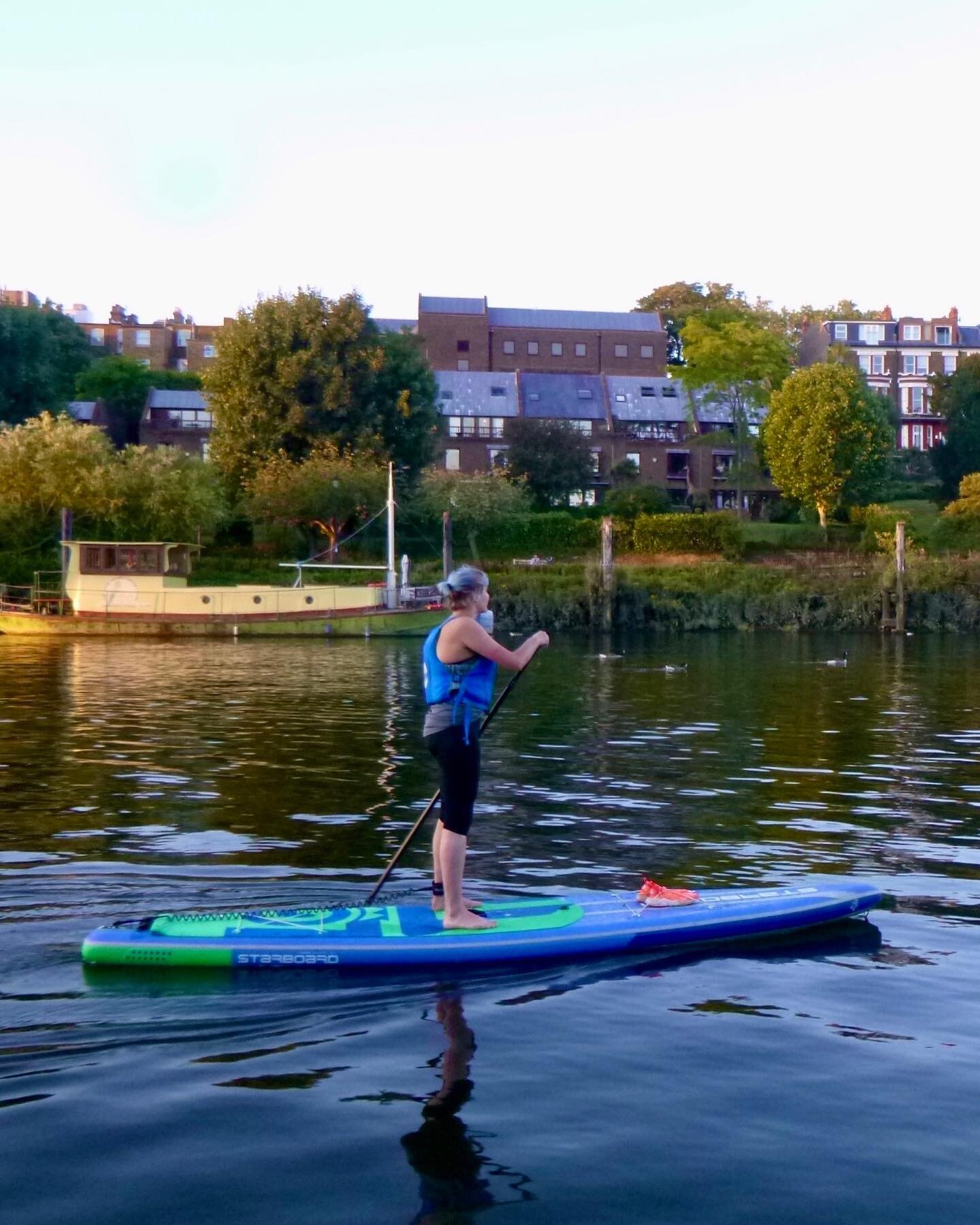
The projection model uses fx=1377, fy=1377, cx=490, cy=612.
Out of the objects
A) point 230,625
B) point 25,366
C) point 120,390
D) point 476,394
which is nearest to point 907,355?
point 476,394

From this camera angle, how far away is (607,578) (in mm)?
52094

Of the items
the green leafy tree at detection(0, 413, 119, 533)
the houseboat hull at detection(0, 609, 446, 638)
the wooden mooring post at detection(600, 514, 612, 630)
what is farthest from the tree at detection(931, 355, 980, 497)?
the green leafy tree at detection(0, 413, 119, 533)

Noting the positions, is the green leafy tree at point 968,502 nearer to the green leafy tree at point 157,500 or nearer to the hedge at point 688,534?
the hedge at point 688,534

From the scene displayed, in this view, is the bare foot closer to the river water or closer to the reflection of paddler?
the river water

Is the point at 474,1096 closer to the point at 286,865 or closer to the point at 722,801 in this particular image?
the point at 286,865

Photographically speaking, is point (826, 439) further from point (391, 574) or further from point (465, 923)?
point (465, 923)

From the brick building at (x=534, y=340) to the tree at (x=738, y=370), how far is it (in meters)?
21.6

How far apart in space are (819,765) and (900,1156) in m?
12.4

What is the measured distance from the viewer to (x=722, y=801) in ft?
50.4

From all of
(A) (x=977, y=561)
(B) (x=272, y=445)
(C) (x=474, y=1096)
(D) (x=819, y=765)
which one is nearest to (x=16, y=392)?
(B) (x=272, y=445)

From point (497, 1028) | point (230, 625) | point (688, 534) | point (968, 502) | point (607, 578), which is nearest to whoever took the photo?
point (497, 1028)

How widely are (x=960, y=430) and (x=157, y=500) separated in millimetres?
47064

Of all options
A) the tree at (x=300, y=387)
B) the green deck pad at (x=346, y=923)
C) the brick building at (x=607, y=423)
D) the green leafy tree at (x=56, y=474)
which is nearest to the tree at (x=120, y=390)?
the brick building at (x=607, y=423)

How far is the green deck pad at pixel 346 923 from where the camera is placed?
8.59 metres
